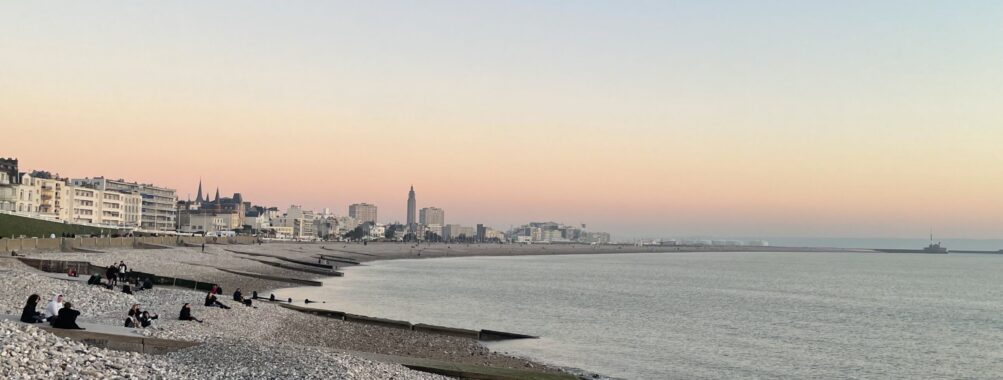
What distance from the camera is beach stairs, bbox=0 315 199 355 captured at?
20.8m

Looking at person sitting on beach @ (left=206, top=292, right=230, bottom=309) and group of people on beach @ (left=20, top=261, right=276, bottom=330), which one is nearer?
group of people on beach @ (left=20, top=261, right=276, bottom=330)

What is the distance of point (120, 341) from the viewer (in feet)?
69.6

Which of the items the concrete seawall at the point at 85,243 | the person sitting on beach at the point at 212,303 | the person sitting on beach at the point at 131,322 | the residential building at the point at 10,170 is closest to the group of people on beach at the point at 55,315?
the person sitting on beach at the point at 131,322

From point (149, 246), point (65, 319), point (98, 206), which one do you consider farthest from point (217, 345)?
point (98, 206)

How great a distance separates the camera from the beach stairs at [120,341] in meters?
20.8

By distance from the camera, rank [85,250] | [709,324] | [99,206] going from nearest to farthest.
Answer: [709,324] → [85,250] → [99,206]

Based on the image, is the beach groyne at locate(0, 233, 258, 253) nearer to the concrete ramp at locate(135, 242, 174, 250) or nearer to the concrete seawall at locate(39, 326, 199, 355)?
the concrete ramp at locate(135, 242, 174, 250)

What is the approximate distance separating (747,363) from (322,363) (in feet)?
76.7

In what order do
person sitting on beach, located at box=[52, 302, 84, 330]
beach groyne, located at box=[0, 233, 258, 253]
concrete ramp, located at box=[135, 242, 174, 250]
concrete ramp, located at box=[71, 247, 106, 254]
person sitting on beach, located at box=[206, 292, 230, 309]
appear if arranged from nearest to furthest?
person sitting on beach, located at box=[52, 302, 84, 330] → person sitting on beach, located at box=[206, 292, 230, 309] → beach groyne, located at box=[0, 233, 258, 253] → concrete ramp, located at box=[71, 247, 106, 254] → concrete ramp, located at box=[135, 242, 174, 250]

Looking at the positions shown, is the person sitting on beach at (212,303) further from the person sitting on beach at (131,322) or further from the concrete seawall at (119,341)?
the concrete seawall at (119,341)

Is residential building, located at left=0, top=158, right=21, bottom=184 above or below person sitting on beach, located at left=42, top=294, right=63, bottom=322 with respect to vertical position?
above

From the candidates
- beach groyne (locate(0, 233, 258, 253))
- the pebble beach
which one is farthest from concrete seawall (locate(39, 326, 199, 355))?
beach groyne (locate(0, 233, 258, 253))

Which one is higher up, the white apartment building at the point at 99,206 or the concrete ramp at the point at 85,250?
the white apartment building at the point at 99,206

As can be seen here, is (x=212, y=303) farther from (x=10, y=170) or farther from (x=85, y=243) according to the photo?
(x=10, y=170)
